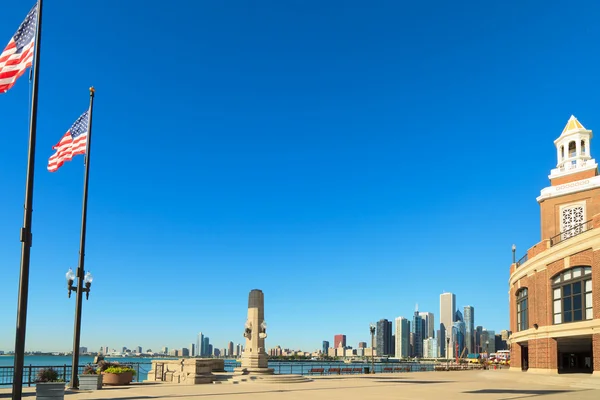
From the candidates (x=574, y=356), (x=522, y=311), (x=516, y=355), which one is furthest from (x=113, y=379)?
(x=516, y=355)

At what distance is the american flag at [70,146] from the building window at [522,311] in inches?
1462

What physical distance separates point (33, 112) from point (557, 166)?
151 feet

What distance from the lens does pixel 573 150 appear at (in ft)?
166

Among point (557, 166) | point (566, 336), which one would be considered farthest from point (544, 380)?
point (557, 166)

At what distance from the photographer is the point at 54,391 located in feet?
58.1

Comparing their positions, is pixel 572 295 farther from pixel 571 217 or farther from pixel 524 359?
pixel 524 359

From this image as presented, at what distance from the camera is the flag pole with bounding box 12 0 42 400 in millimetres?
14086

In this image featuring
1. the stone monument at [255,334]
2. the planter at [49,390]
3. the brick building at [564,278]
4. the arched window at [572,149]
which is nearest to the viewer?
the planter at [49,390]

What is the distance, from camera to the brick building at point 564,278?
1368 inches

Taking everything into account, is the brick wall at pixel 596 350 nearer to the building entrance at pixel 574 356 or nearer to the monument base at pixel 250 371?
the building entrance at pixel 574 356

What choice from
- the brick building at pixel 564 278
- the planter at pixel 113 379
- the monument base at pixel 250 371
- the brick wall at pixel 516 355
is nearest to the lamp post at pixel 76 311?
the planter at pixel 113 379

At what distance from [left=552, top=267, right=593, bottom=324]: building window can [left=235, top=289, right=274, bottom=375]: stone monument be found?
20.3 meters

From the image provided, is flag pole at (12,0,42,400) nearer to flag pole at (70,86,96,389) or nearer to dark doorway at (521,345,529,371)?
flag pole at (70,86,96,389)

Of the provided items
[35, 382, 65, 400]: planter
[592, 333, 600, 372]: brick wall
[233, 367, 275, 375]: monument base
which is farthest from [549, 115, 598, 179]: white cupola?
[35, 382, 65, 400]: planter
